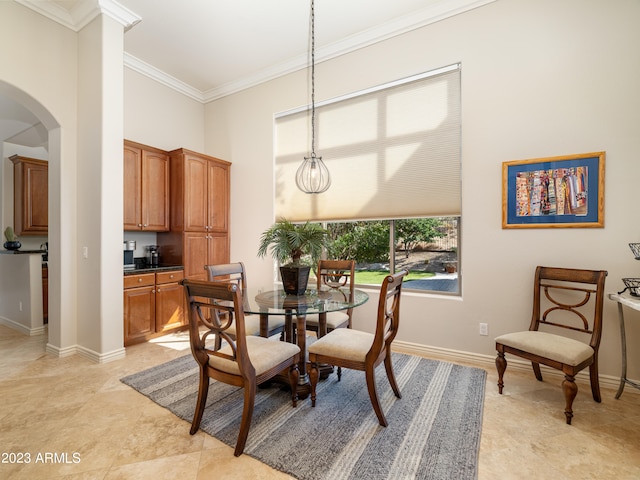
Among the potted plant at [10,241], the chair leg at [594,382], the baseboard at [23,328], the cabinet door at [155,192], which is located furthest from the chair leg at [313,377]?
the potted plant at [10,241]

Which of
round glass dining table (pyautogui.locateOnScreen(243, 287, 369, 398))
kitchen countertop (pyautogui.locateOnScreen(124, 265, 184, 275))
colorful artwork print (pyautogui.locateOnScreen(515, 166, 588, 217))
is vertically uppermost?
colorful artwork print (pyautogui.locateOnScreen(515, 166, 588, 217))

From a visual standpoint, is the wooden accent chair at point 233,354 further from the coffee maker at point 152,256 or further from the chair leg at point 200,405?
the coffee maker at point 152,256

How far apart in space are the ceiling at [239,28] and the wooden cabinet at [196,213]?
1.23 meters

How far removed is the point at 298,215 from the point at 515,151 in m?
2.50

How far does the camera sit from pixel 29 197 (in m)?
4.89

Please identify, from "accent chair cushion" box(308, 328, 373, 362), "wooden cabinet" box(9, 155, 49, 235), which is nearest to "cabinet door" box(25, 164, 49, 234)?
"wooden cabinet" box(9, 155, 49, 235)

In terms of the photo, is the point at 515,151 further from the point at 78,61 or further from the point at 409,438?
the point at 78,61

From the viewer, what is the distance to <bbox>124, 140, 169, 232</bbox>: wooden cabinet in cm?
366

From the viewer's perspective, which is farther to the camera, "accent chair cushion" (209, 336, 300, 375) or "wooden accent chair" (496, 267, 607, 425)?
"wooden accent chair" (496, 267, 607, 425)

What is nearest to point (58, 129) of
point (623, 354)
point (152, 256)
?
point (152, 256)

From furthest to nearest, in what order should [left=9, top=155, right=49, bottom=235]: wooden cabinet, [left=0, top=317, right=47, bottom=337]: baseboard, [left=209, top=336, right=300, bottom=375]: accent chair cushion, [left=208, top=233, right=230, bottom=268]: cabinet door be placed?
[left=9, top=155, right=49, bottom=235]: wooden cabinet
[left=208, top=233, right=230, bottom=268]: cabinet door
[left=0, top=317, right=47, bottom=337]: baseboard
[left=209, top=336, right=300, bottom=375]: accent chair cushion

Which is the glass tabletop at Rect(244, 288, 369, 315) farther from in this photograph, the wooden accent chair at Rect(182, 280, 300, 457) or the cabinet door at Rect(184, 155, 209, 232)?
the cabinet door at Rect(184, 155, 209, 232)

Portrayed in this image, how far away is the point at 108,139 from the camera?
3.04 m

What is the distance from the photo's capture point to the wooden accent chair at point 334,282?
9.16ft
